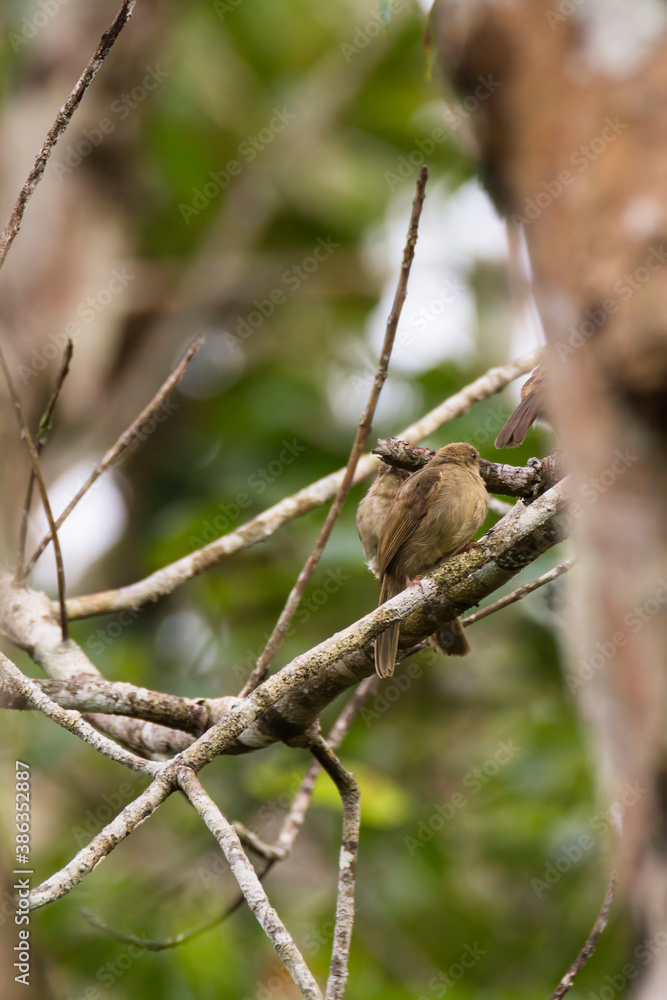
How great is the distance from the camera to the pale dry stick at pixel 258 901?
1817 millimetres

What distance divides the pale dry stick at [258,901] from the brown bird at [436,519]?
1.41 meters

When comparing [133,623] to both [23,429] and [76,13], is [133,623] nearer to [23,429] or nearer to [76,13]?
[76,13]

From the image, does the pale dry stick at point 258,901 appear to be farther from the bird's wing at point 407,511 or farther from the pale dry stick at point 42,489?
the bird's wing at point 407,511

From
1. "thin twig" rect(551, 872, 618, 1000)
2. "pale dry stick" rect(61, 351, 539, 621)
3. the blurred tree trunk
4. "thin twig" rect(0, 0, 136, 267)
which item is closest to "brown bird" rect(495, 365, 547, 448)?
"pale dry stick" rect(61, 351, 539, 621)

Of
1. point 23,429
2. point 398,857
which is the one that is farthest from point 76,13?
point 398,857

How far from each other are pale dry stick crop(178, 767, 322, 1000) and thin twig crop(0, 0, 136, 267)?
1363 mm

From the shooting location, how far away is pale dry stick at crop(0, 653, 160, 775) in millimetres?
2230

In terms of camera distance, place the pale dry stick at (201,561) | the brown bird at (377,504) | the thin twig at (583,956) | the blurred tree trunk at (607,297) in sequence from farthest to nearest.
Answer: the brown bird at (377,504) < the pale dry stick at (201,561) < the thin twig at (583,956) < the blurred tree trunk at (607,297)

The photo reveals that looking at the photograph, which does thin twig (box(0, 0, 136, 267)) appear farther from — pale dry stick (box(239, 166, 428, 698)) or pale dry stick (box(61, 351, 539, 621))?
pale dry stick (box(61, 351, 539, 621))

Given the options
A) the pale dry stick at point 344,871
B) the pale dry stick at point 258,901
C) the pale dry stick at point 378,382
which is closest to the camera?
the pale dry stick at point 258,901

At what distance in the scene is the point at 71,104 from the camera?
2.28 metres

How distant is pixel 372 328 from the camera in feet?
33.2

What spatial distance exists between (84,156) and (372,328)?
330 centimetres

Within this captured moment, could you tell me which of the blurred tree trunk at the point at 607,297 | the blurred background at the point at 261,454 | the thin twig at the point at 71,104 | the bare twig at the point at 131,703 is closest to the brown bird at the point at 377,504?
the blurred background at the point at 261,454
